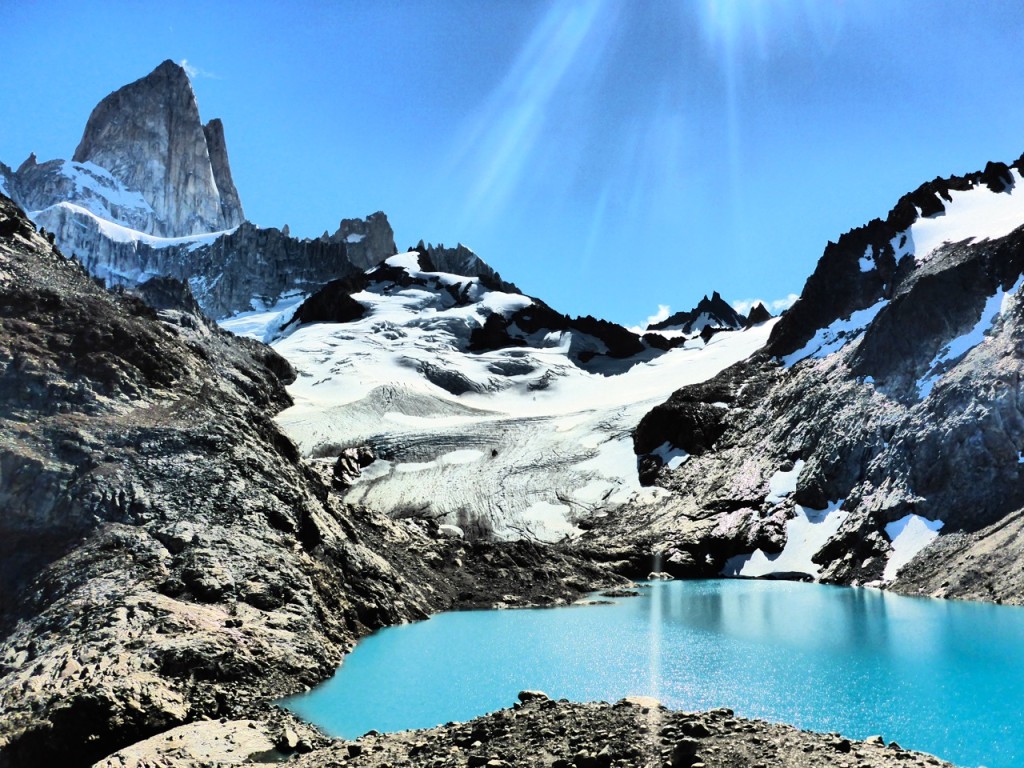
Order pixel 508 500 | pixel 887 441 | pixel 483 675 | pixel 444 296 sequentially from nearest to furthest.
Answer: pixel 483 675, pixel 887 441, pixel 508 500, pixel 444 296

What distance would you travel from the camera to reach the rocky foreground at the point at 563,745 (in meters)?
A: 12.0

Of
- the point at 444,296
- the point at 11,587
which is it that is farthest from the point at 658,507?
the point at 444,296

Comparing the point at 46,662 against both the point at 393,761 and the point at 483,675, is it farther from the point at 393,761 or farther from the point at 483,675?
the point at 483,675

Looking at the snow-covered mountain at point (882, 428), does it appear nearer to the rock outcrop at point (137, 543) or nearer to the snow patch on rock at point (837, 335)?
the snow patch on rock at point (837, 335)

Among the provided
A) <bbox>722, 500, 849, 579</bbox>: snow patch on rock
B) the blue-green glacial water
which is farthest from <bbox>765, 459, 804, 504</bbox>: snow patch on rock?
the blue-green glacial water

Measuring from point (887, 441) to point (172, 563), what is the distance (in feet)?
142

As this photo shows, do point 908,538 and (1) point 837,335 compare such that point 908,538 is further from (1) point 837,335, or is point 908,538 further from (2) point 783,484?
(1) point 837,335

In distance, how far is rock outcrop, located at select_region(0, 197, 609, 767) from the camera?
16.6 meters

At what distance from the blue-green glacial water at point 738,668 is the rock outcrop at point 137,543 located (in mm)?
2022

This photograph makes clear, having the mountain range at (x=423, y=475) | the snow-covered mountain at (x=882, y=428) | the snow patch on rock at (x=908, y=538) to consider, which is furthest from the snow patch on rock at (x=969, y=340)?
the snow patch on rock at (x=908, y=538)

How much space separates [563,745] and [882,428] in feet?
147

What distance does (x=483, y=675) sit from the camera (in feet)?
78.8

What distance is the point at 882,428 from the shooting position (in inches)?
2020

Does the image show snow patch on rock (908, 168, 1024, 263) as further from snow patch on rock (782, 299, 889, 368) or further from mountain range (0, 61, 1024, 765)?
snow patch on rock (782, 299, 889, 368)
